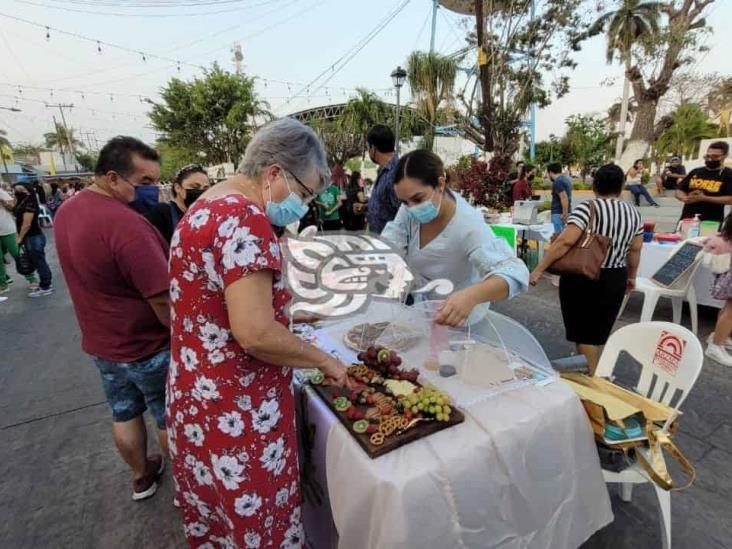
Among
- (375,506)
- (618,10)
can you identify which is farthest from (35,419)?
(618,10)

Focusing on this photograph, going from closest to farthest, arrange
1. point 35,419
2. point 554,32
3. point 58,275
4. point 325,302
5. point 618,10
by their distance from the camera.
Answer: point 325,302, point 35,419, point 58,275, point 554,32, point 618,10

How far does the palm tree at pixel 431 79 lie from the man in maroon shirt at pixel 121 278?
15.2 m

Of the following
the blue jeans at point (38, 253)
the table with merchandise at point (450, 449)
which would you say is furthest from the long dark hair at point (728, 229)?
the blue jeans at point (38, 253)

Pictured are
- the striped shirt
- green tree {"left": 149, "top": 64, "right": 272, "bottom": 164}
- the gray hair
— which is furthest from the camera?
green tree {"left": 149, "top": 64, "right": 272, "bottom": 164}

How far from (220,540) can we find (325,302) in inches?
34.0

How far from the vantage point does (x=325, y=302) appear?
4.50ft

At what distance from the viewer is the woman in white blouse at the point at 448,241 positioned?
1.38 metres

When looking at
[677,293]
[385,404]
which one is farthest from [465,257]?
[677,293]

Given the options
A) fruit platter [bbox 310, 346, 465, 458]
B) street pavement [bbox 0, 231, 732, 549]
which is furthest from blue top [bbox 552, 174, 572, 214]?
fruit platter [bbox 310, 346, 465, 458]

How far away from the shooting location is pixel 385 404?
1139 mm

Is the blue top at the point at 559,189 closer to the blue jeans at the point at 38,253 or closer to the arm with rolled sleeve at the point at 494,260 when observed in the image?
the arm with rolled sleeve at the point at 494,260

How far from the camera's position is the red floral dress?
2.91 feet

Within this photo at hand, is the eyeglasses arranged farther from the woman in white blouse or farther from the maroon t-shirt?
the maroon t-shirt

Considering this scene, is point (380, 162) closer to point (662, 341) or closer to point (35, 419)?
point (662, 341)
